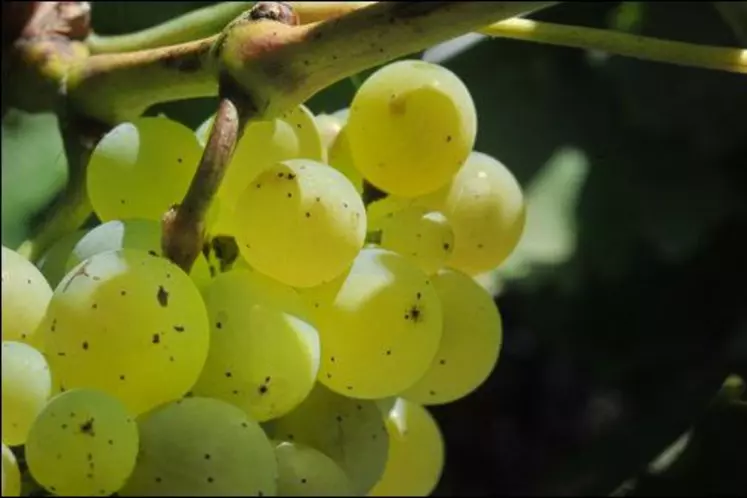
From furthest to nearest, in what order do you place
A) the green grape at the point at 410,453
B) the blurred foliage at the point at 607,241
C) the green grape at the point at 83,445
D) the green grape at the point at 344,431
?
the blurred foliage at the point at 607,241
the green grape at the point at 410,453
the green grape at the point at 344,431
the green grape at the point at 83,445

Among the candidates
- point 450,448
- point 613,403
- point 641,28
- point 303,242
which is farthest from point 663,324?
point 303,242

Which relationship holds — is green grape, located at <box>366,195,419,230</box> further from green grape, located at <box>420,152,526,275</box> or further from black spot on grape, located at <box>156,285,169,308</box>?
black spot on grape, located at <box>156,285,169,308</box>

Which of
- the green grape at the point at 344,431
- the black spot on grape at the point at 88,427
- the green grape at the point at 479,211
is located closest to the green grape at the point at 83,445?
the black spot on grape at the point at 88,427

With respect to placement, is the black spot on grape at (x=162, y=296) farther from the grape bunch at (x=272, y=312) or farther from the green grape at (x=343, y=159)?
the green grape at (x=343, y=159)

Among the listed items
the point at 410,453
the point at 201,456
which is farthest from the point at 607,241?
the point at 201,456

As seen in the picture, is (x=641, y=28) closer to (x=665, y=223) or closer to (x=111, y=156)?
(x=665, y=223)

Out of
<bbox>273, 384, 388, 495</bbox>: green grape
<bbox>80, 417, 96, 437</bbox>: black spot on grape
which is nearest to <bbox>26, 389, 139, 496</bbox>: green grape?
<bbox>80, 417, 96, 437</bbox>: black spot on grape

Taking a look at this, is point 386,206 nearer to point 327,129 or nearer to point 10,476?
point 327,129
